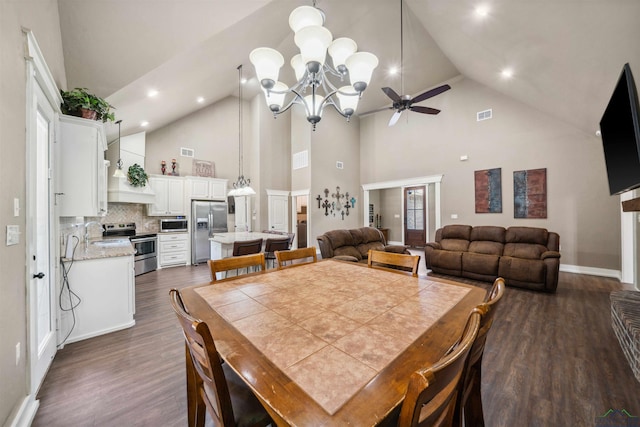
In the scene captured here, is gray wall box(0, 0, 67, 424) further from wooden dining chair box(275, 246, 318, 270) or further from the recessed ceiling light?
the recessed ceiling light

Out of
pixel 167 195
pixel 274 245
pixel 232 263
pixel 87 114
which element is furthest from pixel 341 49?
pixel 167 195

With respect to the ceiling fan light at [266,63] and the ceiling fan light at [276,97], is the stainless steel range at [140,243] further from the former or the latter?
the ceiling fan light at [266,63]

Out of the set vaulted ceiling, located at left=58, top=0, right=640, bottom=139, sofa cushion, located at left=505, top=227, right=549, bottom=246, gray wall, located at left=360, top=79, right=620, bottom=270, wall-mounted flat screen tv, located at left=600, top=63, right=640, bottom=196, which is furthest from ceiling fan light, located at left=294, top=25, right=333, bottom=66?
gray wall, located at left=360, top=79, right=620, bottom=270

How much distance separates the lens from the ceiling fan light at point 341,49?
228cm

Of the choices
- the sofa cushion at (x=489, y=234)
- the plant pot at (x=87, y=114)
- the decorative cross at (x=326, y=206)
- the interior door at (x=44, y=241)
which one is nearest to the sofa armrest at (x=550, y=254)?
the sofa cushion at (x=489, y=234)

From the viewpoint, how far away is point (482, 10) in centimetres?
323

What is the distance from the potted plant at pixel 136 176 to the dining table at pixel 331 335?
5094 millimetres

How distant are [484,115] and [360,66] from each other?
554cm

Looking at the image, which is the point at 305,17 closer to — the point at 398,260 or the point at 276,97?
the point at 276,97

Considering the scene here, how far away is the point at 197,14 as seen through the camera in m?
2.80

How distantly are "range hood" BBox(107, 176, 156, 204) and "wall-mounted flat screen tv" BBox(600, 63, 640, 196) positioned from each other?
7.00 m

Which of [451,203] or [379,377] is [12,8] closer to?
[379,377]

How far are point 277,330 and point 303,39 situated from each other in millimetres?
2096

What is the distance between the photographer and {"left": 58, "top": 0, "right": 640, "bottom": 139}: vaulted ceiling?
246 cm
